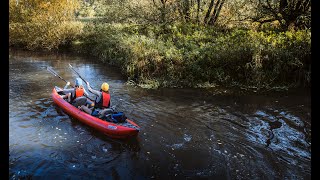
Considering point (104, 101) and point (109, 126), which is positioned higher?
point (104, 101)

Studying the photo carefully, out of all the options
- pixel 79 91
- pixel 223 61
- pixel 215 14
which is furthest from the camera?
pixel 215 14

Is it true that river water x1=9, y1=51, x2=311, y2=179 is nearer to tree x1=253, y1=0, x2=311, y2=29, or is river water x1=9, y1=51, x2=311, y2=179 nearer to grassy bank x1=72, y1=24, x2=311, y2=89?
grassy bank x1=72, y1=24, x2=311, y2=89

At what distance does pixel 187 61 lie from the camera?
1180 cm

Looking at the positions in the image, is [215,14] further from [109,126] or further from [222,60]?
[109,126]

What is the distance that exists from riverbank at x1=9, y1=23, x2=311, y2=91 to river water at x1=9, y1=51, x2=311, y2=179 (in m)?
0.69

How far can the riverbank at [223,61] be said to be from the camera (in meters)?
10.9

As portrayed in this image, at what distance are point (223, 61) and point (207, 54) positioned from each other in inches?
27.4

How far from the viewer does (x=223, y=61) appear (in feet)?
→ 38.1

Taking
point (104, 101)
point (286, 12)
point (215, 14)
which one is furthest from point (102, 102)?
point (215, 14)

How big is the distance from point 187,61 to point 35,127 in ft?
20.7

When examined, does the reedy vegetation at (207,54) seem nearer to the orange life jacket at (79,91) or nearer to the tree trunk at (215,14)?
the tree trunk at (215,14)

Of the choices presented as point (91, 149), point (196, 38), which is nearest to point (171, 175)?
point (91, 149)

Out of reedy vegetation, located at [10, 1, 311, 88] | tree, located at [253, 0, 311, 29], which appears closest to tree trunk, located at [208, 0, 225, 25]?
reedy vegetation, located at [10, 1, 311, 88]

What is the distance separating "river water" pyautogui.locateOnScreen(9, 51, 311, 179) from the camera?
5852 millimetres
